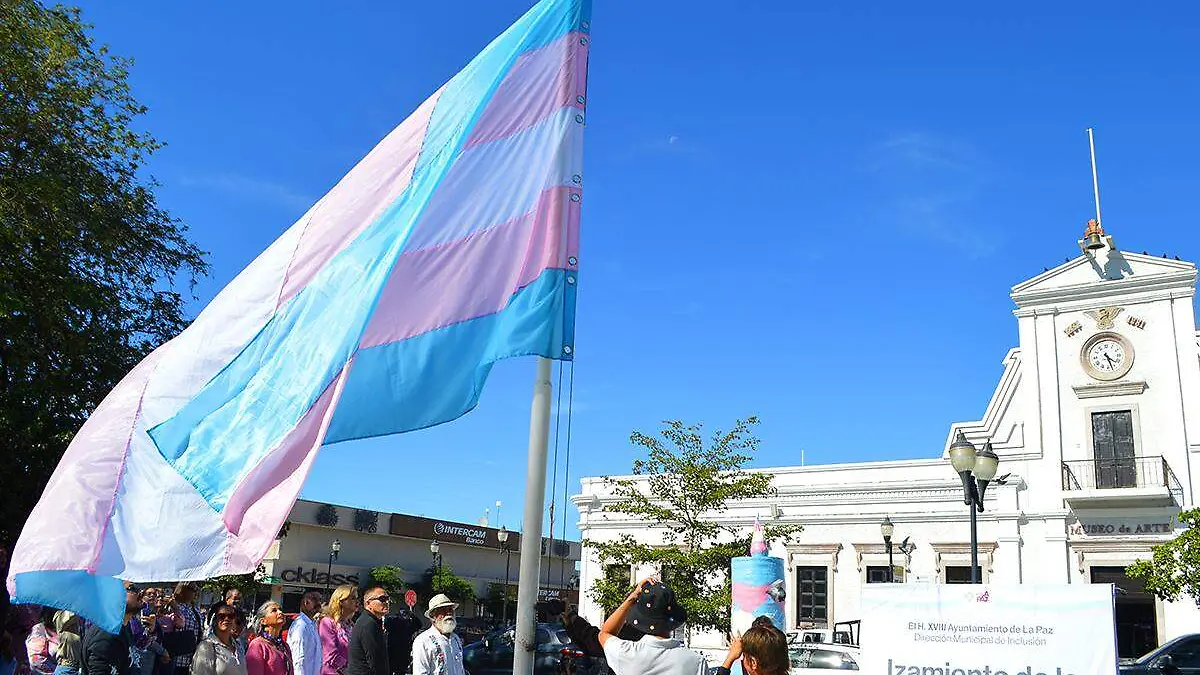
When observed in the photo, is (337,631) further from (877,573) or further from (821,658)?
(877,573)

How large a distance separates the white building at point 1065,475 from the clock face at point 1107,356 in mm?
34

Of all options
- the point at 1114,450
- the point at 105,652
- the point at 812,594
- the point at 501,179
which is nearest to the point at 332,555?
the point at 812,594

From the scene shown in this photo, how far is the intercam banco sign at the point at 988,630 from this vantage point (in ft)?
29.9

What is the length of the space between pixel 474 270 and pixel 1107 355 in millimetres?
28604

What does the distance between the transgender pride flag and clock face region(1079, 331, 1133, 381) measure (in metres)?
27.6

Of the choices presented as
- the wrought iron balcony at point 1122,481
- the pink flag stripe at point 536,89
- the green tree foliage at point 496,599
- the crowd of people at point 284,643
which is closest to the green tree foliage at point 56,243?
the crowd of people at point 284,643

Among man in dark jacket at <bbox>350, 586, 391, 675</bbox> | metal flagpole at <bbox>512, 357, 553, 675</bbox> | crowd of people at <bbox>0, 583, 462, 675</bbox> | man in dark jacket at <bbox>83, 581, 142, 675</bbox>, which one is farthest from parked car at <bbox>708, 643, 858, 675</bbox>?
metal flagpole at <bbox>512, 357, 553, 675</bbox>

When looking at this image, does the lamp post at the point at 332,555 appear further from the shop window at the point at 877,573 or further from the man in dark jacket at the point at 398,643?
the man in dark jacket at the point at 398,643

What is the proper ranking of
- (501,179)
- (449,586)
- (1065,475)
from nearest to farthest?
(501,179)
(1065,475)
(449,586)

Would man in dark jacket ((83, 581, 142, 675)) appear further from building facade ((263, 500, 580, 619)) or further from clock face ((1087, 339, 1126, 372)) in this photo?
building facade ((263, 500, 580, 619))

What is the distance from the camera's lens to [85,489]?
596 cm

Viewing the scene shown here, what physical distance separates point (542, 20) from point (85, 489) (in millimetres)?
3935

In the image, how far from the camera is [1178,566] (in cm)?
2202

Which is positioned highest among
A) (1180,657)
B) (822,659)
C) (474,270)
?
(474,270)
